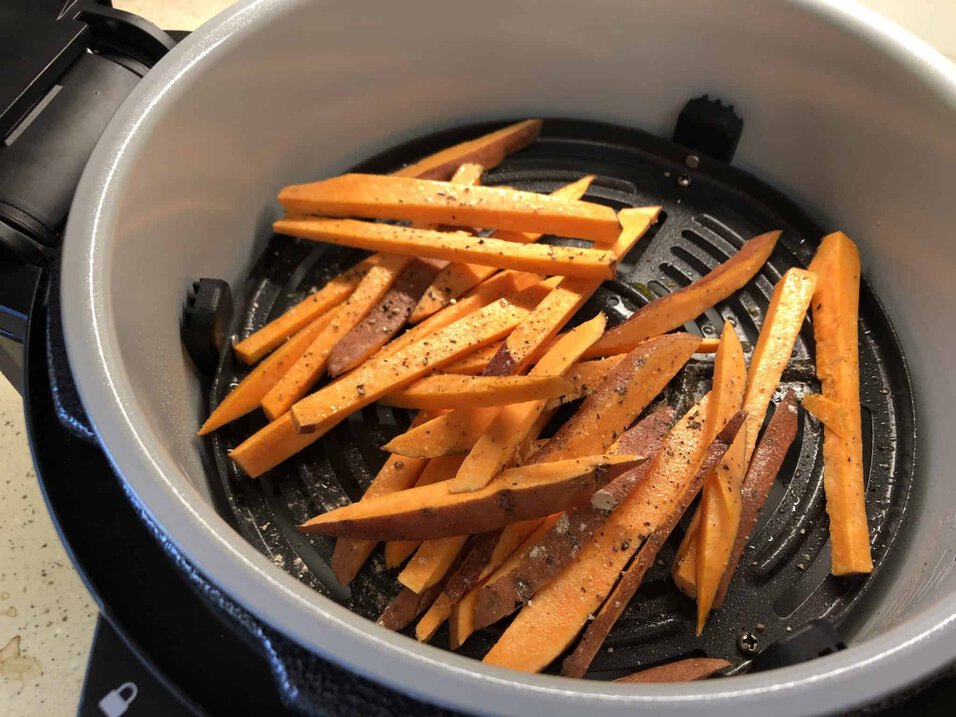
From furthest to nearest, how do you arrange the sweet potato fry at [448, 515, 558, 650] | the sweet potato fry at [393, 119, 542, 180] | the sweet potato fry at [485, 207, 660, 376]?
1. the sweet potato fry at [393, 119, 542, 180]
2. the sweet potato fry at [485, 207, 660, 376]
3. the sweet potato fry at [448, 515, 558, 650]

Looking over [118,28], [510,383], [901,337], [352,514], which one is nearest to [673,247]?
[901,337]

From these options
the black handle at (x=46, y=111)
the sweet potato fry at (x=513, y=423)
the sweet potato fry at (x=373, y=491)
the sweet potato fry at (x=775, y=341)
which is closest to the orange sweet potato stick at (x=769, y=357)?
the sweet potato fry at (x=775, y=341)

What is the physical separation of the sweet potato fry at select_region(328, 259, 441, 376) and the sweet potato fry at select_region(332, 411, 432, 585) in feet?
0.48

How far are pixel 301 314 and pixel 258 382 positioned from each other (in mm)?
124

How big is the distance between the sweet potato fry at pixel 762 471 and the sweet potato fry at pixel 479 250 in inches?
11.3

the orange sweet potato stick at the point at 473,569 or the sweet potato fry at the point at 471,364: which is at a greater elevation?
the sweet potato fry at the point at 471,364

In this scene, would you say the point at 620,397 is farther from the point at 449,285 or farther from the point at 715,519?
the point at 449,285

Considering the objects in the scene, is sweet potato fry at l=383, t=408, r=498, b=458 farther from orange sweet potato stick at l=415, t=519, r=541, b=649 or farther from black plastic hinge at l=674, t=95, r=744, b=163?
Answer: black plastic hinge at l=674, t=95, r=744, b=163

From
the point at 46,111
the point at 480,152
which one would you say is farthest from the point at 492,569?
the point at 46,111

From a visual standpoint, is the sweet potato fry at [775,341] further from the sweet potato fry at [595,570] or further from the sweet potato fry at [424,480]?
the sweet potato fry at [424,480]

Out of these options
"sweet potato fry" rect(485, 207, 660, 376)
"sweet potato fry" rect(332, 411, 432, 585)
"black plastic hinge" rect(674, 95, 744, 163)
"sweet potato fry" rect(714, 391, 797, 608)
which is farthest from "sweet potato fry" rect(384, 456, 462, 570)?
"black plastic hinge" rect(674, 95, 744, 163)

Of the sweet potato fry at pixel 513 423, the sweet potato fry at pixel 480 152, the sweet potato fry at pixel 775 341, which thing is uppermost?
the sweet potato fry at pixel 480 152

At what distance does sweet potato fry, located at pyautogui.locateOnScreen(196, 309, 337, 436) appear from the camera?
3.27ft

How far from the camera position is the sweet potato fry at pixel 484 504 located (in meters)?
0.79
